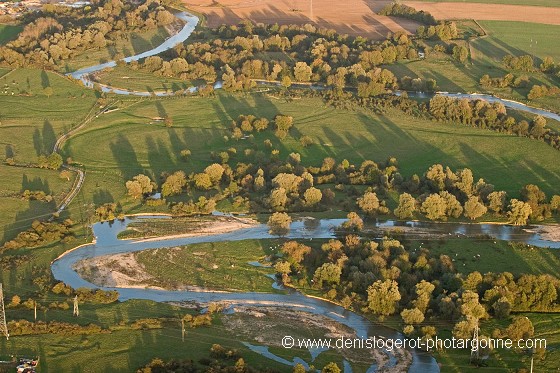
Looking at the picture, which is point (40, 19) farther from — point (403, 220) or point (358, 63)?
point (403, 220)

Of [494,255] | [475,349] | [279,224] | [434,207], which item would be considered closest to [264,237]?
[279,224]

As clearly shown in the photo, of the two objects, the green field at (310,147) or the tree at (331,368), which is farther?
the green field at (310,147)

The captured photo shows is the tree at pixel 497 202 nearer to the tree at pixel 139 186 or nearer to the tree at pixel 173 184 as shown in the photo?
the tree at pixel 173 184

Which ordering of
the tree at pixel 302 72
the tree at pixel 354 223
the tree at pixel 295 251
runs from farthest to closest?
1. the tree at pixel 302 72
2. the tree at pixel 354 223
3. the tree at pixel 295 251

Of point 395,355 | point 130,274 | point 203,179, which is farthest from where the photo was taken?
point 203,179

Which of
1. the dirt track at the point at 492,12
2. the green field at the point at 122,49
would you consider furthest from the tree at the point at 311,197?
the dirt track at the point at 492,12

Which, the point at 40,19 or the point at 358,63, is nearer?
the point at 358,63

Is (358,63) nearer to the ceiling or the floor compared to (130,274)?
nearer to the ceiling

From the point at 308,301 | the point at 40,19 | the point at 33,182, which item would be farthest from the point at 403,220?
the point at 40,19
